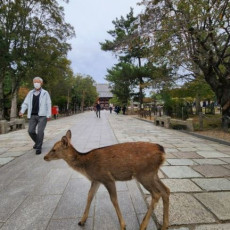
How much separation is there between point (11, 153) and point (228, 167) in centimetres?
574

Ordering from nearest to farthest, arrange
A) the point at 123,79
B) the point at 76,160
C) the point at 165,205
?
the point at 165,205 < the point at 76,160 < the point at 123,79

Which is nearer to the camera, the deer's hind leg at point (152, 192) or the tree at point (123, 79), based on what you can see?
the deer's hind leg at point (152, 192)

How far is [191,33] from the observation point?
991 centimetres

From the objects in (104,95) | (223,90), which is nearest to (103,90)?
(104,95)

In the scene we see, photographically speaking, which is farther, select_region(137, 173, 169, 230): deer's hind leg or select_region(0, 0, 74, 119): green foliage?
select_region(0, 0, 74, 119): green foliage

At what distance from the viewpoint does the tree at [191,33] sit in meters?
8.90

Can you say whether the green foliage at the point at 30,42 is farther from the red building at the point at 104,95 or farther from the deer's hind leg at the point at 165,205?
the red building at the point at 104,95

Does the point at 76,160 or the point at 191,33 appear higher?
the point at 191,33

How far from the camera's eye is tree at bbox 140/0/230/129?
8.90m

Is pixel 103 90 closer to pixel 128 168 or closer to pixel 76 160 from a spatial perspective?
pixel 76 160

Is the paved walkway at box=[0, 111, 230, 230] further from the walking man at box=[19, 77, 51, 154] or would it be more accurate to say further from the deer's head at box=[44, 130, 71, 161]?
the walking man at box=[19, 77, 51, 154]

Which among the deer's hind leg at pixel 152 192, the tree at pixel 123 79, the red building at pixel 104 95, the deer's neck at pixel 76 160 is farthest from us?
the red building at pixel 104 95

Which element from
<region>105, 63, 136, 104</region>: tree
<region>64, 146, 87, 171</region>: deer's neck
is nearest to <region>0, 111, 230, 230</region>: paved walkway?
<region>64, 146, 87, 171</region>: deer's neck

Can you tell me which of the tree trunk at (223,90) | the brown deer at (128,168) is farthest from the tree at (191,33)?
the brown deer at (128,168)
